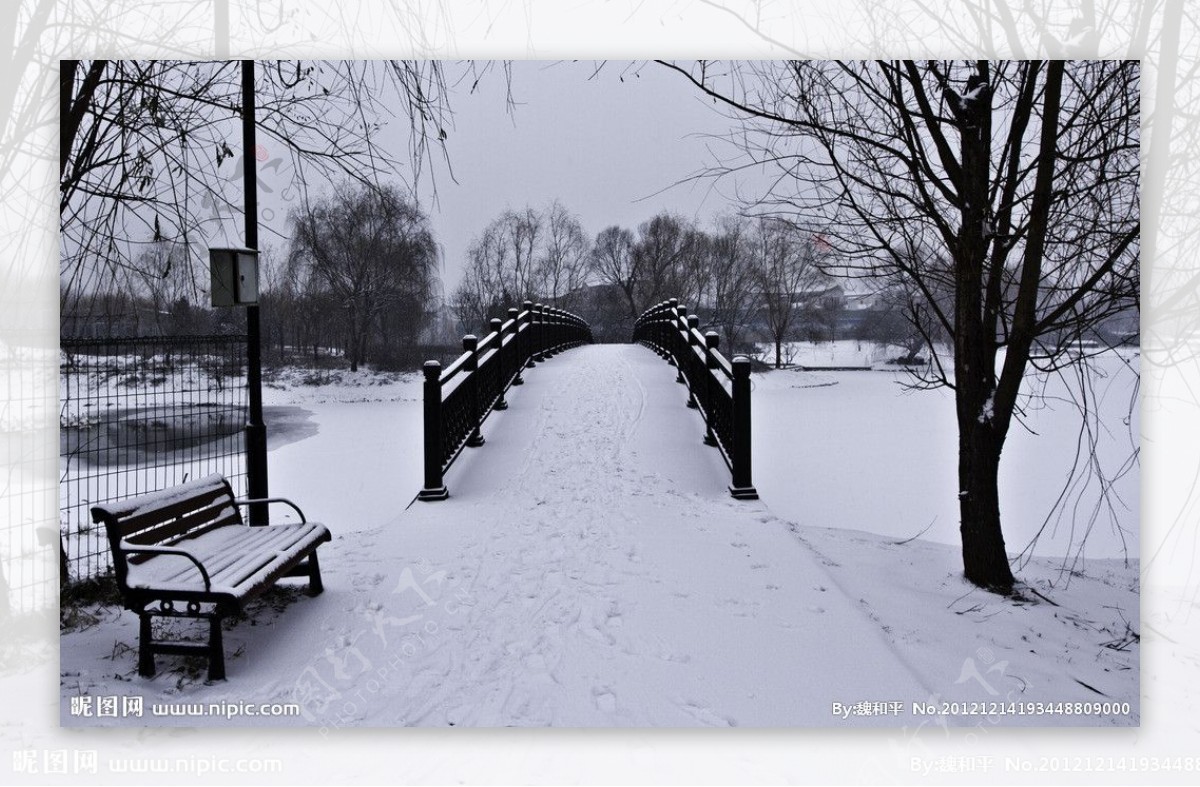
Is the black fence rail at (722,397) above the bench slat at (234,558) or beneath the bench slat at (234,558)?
above

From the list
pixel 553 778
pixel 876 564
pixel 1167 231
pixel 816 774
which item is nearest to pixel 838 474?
pixel 876 564

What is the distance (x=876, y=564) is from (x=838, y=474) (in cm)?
247

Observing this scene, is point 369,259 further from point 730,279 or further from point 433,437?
point 730,279

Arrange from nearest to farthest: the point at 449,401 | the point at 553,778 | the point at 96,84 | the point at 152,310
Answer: the point at 553,778 → the point at 96,84 → the point at 152,310 → the point at 449,401

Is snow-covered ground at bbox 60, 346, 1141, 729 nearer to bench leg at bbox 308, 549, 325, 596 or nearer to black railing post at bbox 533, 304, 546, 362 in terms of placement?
bench leg at bbox 308, 549, 325, 596

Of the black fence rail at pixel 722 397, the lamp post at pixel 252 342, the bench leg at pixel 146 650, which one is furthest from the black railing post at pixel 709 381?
the bench leg at pixel 146 650

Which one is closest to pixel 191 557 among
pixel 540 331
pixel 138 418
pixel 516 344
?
pixel 138 418

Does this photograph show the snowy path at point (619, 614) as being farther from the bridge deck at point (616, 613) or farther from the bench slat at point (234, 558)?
the bench slat at point (234, 558)

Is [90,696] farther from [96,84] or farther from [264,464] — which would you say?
[96,84]

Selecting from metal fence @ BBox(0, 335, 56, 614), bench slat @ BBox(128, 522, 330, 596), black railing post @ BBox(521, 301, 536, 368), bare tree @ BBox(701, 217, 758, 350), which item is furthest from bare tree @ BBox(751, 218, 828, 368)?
black railing post @ BBox(521, 301, 536, 368)

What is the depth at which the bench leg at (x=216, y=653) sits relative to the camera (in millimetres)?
2824

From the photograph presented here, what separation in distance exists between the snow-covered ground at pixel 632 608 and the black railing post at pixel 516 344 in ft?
14.2

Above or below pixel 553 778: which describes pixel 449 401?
above

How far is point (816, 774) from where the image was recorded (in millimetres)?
2709
